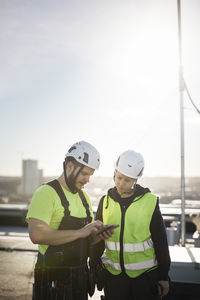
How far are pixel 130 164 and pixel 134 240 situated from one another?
880 mm

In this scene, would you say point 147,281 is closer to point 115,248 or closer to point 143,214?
point 115,248

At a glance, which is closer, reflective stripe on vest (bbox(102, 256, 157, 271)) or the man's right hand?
the man's right hand

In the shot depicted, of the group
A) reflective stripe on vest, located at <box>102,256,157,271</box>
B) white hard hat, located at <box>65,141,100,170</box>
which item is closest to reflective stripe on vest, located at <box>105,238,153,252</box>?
reflective stripe on vest, located at <box>102,256,157,271</box>

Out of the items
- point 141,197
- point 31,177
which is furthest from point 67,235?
point 31,177

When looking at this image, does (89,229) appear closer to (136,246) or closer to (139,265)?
(136,246)

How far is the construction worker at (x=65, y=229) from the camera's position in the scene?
109 inches

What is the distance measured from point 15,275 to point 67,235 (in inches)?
218

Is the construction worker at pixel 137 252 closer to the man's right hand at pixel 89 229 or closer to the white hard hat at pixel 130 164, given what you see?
the white hard hat at pixel 130 164

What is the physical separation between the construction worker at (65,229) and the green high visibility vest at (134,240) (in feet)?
0.73

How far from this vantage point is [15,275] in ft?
24.5

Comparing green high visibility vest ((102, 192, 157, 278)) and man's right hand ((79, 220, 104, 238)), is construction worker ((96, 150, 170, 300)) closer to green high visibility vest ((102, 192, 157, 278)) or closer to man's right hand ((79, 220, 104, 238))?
green high visibility vest ((102, 192, 157, 278))

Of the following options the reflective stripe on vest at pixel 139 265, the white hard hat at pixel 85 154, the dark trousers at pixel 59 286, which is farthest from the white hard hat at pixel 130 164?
the dark trousers at pixel 59 286

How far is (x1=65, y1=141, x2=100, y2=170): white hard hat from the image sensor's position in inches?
124

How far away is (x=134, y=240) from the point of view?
320 centimetres
